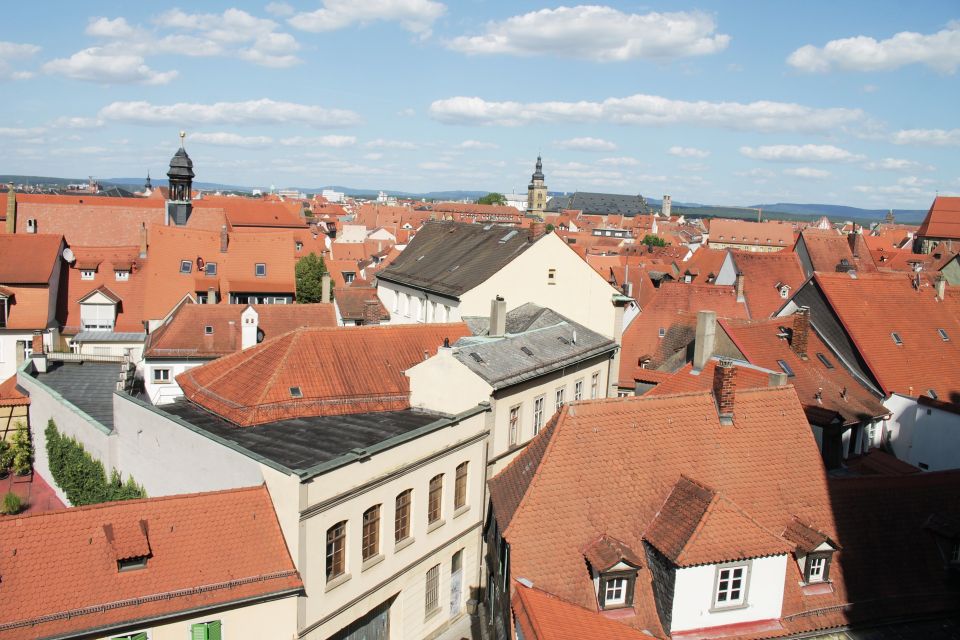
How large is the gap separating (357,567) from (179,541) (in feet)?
15.4

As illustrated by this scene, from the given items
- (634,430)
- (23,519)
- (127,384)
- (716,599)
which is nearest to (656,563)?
(716,599)

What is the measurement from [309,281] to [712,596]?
2015 inches

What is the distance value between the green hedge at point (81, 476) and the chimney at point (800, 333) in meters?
27.0

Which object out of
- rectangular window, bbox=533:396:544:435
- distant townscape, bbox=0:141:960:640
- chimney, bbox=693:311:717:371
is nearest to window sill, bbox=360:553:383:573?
distant townscape, bbox=0:141:960:640

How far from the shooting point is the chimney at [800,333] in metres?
34.8

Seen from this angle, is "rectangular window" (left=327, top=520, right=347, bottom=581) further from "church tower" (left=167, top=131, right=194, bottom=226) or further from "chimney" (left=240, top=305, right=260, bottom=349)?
"church tower" (left=167, top=131, right=194, bottom=226)

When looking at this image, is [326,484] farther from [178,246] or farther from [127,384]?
[178,246]

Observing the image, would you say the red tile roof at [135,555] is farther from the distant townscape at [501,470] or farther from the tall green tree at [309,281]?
the tall green tree at [309,281]

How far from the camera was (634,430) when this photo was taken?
20422 millimetres

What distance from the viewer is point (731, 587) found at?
59.3 ft

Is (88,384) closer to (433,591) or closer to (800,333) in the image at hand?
(433,591)

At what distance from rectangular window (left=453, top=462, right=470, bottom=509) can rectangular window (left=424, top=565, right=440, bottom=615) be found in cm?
205

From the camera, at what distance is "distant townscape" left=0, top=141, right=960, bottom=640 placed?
17844 millimetres

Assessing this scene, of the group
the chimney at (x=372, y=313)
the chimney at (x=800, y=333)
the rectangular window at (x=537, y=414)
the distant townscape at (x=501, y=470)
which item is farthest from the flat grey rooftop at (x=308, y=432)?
the chimney at (x=800, y=333)
